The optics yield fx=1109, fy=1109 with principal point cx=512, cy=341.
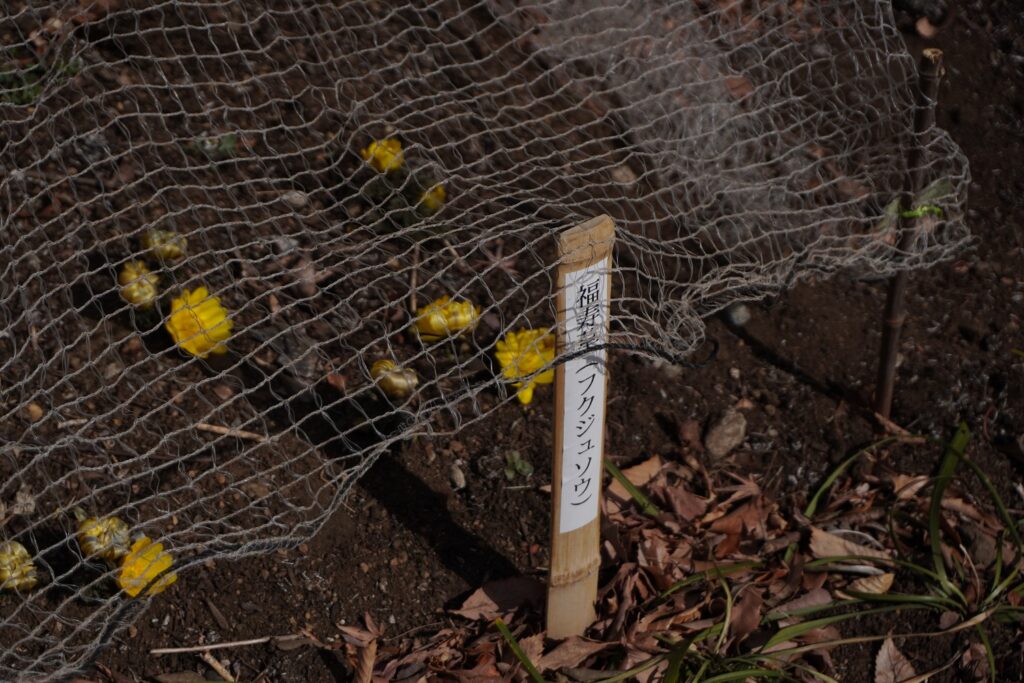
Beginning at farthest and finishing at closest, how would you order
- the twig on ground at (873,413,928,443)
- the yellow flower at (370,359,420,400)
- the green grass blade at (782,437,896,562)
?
the twig on ground at (873,413,928,443)
the green grass blade at (782,437,896,562)
the yellow flower at (370,359,420,400)

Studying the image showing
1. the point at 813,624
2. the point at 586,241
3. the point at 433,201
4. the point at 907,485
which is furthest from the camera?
the point at 907,485

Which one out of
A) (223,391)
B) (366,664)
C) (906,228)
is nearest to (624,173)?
(906,228)

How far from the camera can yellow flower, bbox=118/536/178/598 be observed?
6.66 ft

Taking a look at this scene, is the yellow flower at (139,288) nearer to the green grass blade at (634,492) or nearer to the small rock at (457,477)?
the small rock at (457,477)

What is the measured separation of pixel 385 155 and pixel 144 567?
110 cm

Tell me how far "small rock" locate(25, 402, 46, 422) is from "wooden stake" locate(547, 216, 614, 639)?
115cm

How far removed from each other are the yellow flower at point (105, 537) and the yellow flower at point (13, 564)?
0.10 meters

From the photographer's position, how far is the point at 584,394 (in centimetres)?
184

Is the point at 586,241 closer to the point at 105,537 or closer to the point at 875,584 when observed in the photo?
the point at 105,537

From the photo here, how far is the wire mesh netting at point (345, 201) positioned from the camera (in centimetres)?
231

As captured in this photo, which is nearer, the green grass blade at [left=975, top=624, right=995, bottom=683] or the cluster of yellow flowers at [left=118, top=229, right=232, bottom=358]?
the green grass blade at [left=975, top=624, right=995, bottom=683]

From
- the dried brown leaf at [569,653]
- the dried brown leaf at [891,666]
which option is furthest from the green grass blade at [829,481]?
the dried brown leaf at [569,653]

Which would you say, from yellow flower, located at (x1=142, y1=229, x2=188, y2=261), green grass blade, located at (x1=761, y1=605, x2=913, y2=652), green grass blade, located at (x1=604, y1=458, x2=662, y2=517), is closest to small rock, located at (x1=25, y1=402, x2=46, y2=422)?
yellow flower, located at (x1=142, y1=229, x2=188, y2=261)

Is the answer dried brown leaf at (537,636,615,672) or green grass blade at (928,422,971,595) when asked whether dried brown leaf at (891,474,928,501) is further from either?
dried brown leaf at (537,636,615,672)
